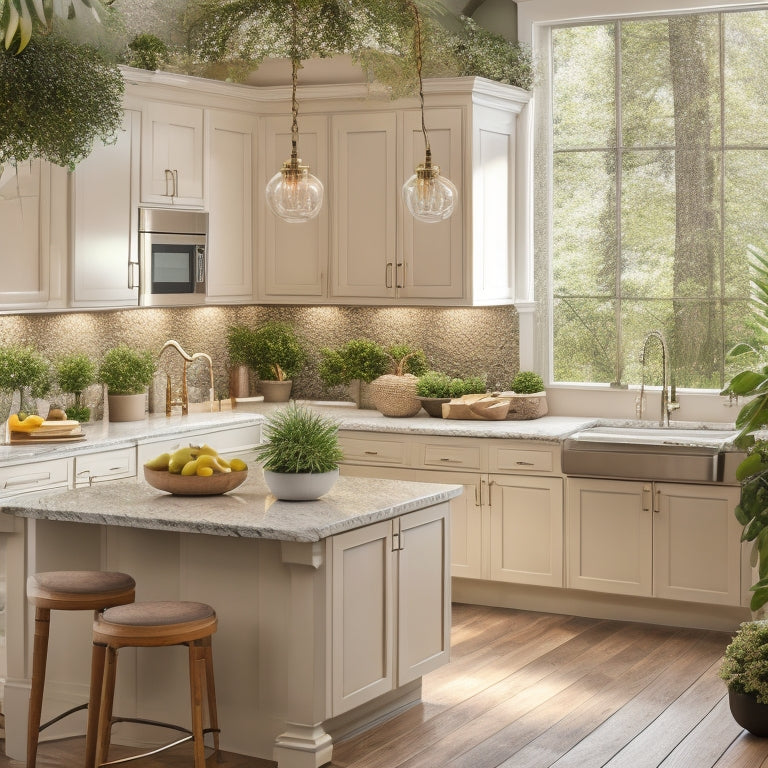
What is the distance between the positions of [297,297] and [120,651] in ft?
10.0

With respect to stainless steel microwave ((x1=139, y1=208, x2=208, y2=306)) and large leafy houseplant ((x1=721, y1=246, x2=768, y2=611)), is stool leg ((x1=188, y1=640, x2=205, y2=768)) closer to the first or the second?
large leafy houseplant ((x1=721, y1=246, x2=768, y2=611))

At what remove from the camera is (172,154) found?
6.40 metres

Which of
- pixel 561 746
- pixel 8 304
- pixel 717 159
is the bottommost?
pixel 561 746

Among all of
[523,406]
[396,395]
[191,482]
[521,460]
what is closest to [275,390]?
[396,395]

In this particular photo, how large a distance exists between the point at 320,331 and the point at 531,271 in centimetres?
136

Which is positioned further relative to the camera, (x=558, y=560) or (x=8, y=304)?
(x=558, y=560)

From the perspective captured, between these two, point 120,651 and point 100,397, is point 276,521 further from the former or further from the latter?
point 100,397

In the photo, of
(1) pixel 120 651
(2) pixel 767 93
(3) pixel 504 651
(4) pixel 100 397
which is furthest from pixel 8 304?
(2) pixel 767 93

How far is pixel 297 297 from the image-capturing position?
704cm

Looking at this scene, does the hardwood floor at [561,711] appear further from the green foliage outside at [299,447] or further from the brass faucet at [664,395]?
the brass faucet at [664,395]

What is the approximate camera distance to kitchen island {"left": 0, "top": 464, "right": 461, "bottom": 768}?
402 centimetres

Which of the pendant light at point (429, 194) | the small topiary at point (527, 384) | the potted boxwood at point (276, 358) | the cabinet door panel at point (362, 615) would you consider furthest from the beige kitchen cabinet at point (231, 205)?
the cabinet door panel at point (362, 615)

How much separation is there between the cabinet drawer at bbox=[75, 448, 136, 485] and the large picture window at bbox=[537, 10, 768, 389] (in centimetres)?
255

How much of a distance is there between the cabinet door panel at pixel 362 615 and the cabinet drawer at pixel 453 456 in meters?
1.97
